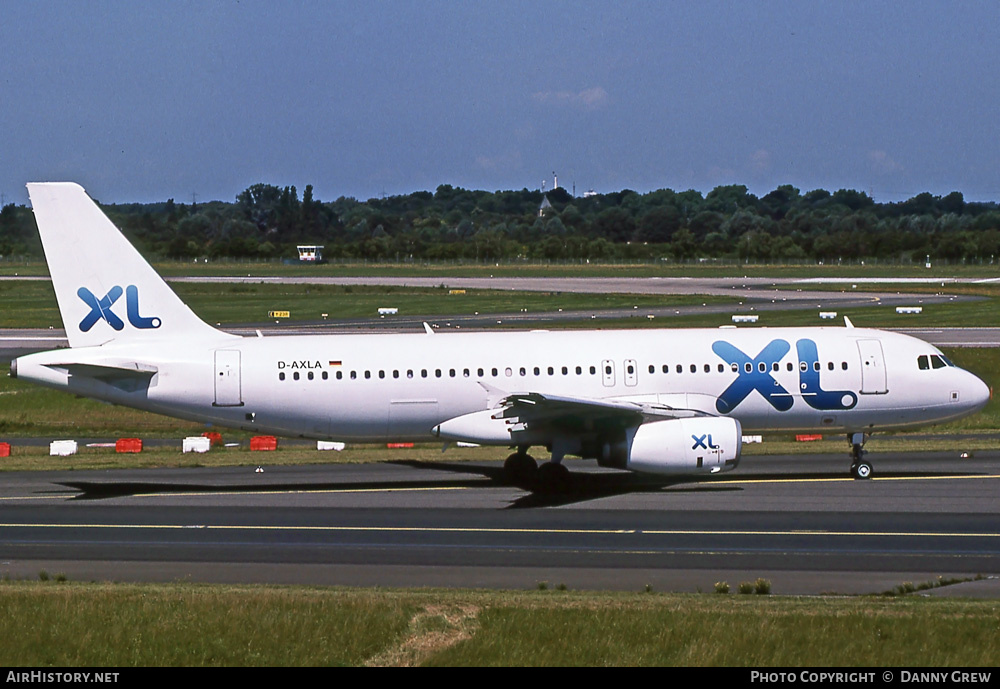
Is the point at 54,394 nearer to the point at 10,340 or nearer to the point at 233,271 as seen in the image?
the point at 10,340

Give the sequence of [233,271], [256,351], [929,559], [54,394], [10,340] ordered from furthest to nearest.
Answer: [233,271] → [10,340] → [54,394] → [256,351] → [929,559]

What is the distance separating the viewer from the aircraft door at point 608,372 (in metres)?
34.2

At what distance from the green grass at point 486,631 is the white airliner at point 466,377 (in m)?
13.1

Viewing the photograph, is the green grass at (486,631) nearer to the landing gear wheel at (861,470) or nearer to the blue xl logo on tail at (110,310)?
the blue xl logo on tail at (110,310)

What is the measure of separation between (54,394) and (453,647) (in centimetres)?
4441

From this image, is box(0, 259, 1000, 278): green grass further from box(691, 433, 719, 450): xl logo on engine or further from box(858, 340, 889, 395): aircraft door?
box(691, 433, 719, 450): xl logo on engine

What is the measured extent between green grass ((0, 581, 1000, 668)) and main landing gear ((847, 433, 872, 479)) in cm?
1440

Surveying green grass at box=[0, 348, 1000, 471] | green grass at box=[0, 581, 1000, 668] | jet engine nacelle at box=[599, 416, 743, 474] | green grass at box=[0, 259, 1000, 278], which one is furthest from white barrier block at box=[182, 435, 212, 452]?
green grass at box=[0, 259, 1000, 278]

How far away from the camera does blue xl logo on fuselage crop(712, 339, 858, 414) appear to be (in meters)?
34.2

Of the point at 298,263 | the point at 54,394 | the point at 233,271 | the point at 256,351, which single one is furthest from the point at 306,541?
the point at 298,263

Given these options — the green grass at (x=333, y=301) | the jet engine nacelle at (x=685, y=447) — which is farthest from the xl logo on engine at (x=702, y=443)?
the green grass at (x=333, y=301)

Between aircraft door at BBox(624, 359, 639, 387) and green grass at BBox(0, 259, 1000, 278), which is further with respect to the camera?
green grass at BBox(0, 259, 1000, 278)

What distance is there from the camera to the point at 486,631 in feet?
56.8

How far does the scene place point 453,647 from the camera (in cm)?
1670
